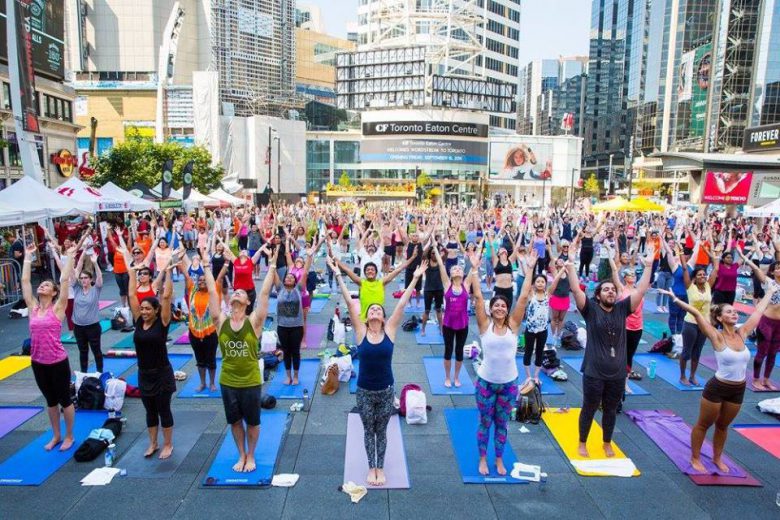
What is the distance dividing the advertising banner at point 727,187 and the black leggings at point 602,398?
2545cm

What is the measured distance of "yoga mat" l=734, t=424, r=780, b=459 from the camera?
624 centimetres

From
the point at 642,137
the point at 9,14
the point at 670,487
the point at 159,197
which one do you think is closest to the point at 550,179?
the point at 642,137

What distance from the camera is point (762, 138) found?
122 ft

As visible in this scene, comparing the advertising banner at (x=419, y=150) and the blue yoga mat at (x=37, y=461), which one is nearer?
the blue yoga mat at (x=37, y=461)

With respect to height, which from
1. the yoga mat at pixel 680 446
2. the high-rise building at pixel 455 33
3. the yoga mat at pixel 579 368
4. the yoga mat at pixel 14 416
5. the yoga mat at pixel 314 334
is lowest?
the yoga mat at pixel 314 334

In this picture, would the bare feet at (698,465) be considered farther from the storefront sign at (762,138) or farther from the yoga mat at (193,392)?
the storefront sign at (762,138)

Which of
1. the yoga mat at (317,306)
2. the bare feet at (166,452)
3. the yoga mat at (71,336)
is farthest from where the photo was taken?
the yoga mat at (317,306)

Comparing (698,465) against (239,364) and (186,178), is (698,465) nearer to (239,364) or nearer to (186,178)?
(239,364)

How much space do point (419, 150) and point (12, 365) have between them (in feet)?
197

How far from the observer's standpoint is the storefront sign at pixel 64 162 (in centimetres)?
3697

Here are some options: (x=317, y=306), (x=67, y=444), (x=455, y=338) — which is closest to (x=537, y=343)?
(x=455, y=338)

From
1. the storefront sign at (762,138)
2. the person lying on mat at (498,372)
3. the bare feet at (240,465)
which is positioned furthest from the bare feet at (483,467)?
the storefront sign at (762,138)

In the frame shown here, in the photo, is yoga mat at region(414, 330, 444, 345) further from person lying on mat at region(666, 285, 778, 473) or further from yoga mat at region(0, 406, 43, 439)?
yoga mat at region(0, 406, 43, 439)

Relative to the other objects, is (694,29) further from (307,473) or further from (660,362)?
(307,473)
